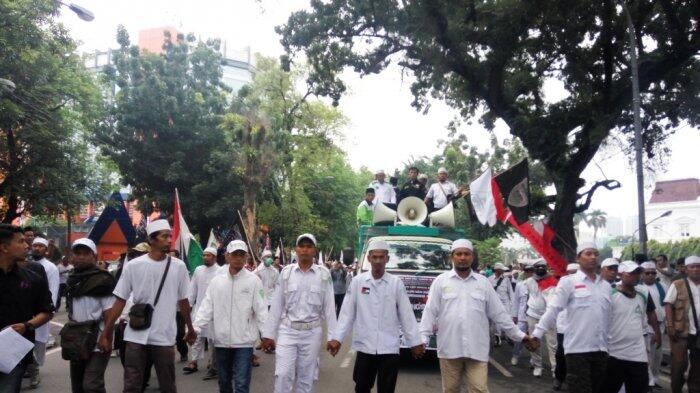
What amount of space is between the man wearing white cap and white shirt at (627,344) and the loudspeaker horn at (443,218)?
570 cm

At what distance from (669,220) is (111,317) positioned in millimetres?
85197

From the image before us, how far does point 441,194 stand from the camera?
13.9m

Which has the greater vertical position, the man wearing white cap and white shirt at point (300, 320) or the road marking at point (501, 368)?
the man wearing white cap and white shirt at point (300, 320)

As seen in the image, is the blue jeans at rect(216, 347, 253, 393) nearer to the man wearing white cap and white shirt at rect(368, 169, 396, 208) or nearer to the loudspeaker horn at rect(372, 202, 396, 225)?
the loudspeaker horn at rect(372, 202, 396, 225)

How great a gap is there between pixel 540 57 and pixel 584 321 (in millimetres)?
13665

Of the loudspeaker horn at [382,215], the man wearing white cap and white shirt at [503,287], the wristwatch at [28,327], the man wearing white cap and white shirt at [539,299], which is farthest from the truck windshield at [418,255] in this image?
the wristwatch at [28,327]

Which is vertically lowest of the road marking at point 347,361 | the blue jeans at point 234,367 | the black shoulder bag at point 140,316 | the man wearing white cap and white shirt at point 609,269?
the road marking at point 347,361

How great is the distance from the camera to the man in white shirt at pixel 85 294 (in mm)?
6133

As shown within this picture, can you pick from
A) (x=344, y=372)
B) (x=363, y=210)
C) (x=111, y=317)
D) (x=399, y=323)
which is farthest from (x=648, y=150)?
(x=111, y=317)

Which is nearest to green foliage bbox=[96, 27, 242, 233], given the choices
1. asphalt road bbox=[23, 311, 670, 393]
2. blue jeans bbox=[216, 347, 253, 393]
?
asphalt road bbox=[23, 311, 670, 393]

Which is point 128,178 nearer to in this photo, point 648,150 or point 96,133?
point 96,133

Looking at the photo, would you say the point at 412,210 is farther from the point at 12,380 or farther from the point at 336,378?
the point at 12,380

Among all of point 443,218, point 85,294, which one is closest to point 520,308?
point 443,218

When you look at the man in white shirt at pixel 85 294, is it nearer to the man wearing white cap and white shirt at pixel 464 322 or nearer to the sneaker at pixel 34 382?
the sneaker at pixel 34 382
